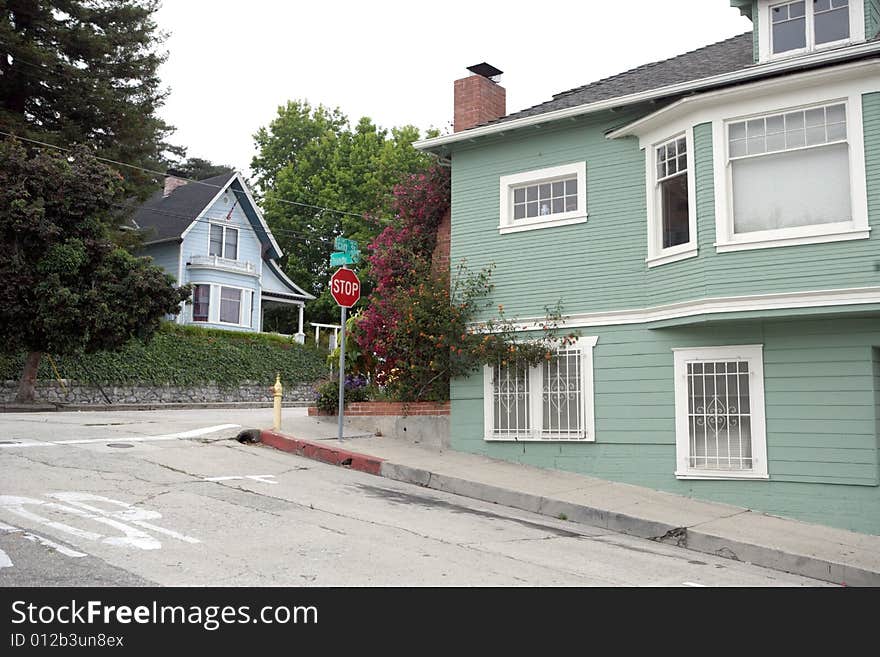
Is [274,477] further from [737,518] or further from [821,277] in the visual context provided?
[821,277]

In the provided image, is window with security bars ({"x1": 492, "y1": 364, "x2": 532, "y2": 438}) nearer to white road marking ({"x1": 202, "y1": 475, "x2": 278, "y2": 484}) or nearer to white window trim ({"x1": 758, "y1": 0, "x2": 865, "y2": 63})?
white road marking ({"x1": 202, "y1": 475, "x2": 278, "y2": 484})

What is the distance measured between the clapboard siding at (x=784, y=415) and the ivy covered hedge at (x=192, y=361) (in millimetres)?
17136

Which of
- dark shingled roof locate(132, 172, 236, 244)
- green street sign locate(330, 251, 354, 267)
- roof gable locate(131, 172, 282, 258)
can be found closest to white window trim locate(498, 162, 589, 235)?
green street sign locate(330, 251, 354, 267)

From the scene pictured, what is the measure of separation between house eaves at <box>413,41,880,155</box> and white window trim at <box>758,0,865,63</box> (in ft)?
1.58

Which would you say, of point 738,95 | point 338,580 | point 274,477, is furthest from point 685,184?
point 338,580

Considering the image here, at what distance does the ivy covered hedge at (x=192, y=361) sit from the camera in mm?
24969

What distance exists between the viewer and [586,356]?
12477 millimetres

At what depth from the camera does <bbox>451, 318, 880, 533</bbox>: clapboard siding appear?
10.1 meters

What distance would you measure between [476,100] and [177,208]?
25.6m

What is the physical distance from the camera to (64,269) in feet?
70.6

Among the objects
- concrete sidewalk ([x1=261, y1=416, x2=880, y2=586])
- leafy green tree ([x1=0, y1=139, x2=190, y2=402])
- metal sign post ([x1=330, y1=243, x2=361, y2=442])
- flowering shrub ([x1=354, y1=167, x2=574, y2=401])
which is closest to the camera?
concrete sidewalk ([x1=261, y1=416, x2=880, y2=586])

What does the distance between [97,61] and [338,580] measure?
24.6 meters

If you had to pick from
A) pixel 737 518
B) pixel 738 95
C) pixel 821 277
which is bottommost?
pixel 737 518
